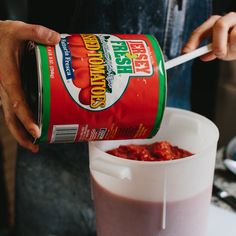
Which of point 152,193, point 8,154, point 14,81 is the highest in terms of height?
point 14,81

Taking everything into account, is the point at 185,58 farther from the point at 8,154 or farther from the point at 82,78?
the point at 8,154

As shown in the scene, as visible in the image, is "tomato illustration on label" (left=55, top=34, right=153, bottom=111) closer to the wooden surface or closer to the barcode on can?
the barcode on can

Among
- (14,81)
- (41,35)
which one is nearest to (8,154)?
(14,81)

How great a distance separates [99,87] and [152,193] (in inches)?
6.1

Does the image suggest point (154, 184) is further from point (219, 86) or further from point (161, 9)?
point (219, 86)

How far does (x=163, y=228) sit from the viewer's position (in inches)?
24.1

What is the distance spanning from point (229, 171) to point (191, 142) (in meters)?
0.20

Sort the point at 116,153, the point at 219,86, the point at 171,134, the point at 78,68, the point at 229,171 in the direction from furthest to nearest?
1. the point at 219,86
2. the point at 229,171
3. the point at 171,134
4. the point at 116,153
5. the point at 78,68

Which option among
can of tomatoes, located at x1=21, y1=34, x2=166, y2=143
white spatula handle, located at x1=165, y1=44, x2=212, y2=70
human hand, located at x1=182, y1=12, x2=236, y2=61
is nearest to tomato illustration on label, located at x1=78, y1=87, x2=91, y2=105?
can of tomatoes, located at x1=21, y1=34, x2=166, y2=143

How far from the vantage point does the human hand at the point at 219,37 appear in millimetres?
714

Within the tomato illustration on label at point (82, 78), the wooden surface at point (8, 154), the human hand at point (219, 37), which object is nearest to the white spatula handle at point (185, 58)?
the human hand at point (219, 37)

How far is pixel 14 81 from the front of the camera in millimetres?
639

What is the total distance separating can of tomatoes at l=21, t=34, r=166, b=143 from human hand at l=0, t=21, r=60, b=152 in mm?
51

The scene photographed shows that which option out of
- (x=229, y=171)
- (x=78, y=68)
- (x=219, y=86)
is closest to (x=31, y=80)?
(x=78, y=68)
